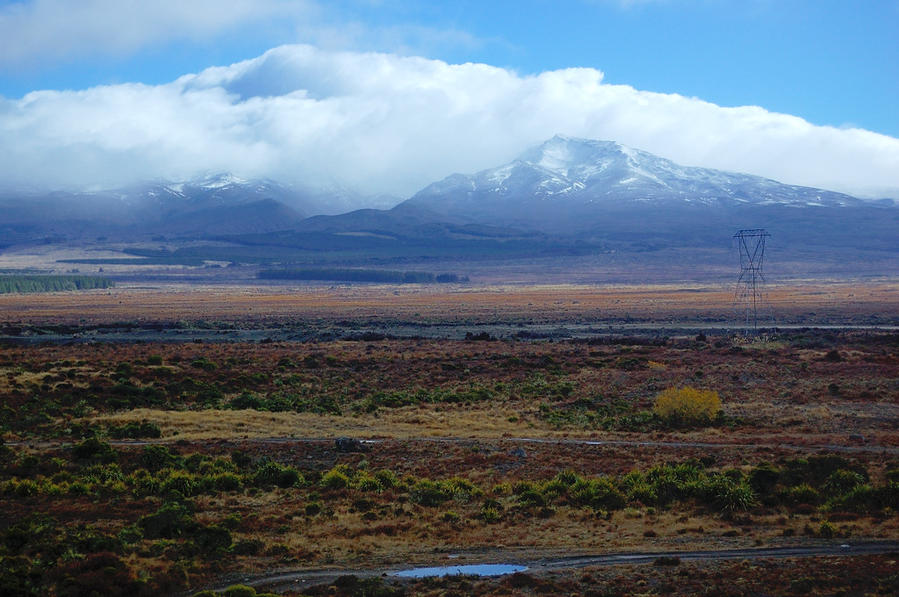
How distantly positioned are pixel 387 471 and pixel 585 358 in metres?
34.4

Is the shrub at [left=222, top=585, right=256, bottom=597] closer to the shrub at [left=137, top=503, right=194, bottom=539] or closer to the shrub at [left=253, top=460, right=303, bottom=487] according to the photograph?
the shrub at [left=137, top=503, right=194, bottom=539]

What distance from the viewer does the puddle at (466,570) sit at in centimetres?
1753

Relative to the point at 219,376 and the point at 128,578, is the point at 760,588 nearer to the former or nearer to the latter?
the point at 128,578

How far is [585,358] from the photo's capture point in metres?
58.5

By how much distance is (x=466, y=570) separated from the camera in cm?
1794

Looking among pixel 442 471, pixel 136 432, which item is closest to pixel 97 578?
pixel 442 471

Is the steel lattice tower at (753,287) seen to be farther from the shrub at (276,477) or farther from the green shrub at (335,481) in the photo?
the shrub at (276,477)

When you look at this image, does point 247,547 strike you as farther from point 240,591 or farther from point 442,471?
point 442,471

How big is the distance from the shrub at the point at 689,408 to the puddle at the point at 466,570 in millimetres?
19487

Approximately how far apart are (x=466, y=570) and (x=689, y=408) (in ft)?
66.7

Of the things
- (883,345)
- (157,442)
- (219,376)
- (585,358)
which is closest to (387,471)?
(157,442)

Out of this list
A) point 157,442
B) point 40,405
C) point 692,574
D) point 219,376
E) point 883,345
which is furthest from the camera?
point 883,345

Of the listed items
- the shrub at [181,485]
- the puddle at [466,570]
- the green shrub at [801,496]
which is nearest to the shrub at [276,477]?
the shrub at [181,485]

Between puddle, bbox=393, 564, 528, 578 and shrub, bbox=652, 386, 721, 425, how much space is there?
19487 mm
